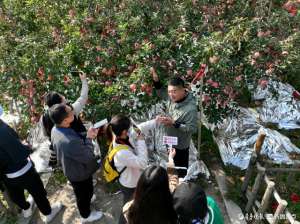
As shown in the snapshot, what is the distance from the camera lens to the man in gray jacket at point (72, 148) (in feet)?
9.77

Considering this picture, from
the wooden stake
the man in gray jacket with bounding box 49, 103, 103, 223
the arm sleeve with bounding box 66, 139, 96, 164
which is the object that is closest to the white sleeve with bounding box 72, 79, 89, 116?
the man in gray jacket with bounding box 49, 103, 103, 223

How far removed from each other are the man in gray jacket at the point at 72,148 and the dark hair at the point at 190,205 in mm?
1341

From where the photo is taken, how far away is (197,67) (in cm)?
405

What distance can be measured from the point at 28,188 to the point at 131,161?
1.40 m

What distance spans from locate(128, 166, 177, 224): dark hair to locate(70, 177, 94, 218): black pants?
5.19ft

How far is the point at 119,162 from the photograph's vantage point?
9.76 feet

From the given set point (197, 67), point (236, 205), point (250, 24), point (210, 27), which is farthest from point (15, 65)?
point (236, 205)

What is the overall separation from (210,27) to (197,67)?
943mm

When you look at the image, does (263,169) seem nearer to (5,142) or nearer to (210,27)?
(210,27)

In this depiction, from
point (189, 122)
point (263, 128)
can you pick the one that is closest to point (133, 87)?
point (189, 122)

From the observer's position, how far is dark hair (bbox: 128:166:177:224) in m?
1.94

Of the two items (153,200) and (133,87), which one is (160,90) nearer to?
(133,87)

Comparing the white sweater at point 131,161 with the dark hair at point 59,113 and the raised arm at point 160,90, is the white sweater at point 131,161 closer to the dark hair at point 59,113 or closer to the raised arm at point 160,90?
the dark hair at point 59,113

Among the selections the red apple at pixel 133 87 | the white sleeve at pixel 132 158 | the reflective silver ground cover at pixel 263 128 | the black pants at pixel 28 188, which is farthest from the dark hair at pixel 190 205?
the reflective silver ground cover at pixel 263 128
